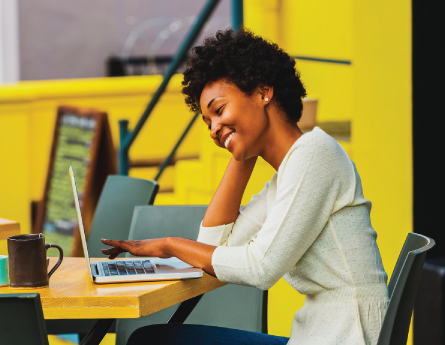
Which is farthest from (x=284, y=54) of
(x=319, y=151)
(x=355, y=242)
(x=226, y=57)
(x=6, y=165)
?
(x=6, y=165)

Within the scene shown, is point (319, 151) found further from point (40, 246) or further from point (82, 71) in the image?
point (82, 71)

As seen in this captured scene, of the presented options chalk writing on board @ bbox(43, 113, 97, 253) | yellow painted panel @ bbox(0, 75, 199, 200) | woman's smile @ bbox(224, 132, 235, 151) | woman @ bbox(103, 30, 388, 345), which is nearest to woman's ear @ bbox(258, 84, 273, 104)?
woman @ bbox(103, 30, 388, 345)

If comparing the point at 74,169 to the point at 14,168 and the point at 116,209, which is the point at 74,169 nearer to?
the point at 14,168

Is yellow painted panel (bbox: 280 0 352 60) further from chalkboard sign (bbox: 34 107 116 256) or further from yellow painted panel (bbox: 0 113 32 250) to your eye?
yellow painted panel (bbox: 0 113 32 250)

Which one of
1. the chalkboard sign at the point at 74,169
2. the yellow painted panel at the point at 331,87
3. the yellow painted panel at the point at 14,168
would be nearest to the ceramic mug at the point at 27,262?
the chalkboard sign at the point at 74,169

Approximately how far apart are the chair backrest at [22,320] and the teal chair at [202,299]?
0.94 m

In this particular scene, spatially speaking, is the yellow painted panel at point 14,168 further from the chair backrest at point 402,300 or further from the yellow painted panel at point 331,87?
the chair backrest at point 402,300

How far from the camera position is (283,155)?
1506 millimetres

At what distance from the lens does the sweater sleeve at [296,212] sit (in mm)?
1341

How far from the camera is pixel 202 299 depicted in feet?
6.88

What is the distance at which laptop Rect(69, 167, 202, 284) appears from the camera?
1432mm

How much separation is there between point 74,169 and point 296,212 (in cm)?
304

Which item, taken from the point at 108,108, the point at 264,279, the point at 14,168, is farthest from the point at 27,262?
the point at 108,108

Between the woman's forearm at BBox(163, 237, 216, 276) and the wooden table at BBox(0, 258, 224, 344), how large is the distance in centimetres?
5
